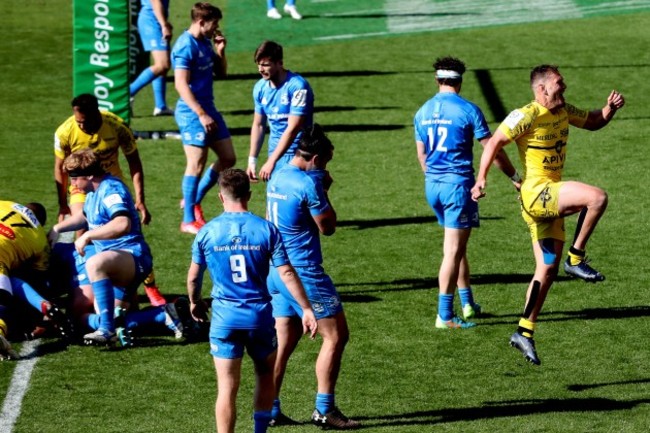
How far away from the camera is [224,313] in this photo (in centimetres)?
787

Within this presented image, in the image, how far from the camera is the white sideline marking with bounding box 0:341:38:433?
353 inches

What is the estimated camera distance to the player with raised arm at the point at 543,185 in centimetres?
976

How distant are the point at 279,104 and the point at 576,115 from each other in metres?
2.80

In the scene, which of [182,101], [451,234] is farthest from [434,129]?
[182,101]

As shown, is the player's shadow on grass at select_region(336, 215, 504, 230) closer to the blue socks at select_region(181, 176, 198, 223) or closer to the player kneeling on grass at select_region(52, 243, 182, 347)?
the blue socks at select_region(181, 176, 198, 223)

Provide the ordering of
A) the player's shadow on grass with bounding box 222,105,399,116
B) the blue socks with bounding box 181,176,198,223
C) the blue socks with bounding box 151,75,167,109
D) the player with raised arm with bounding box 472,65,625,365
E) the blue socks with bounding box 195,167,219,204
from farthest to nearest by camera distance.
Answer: the player's shadow on grass with bounding box 222,105,399,116 → the blue socks with bounding box 151,75,167,109 → the blue socks with bounding box 195,167,219,204 → the blue socks with bounding box 181,176,198,223 → the player with raised arm with bounding box 472,65,625,365

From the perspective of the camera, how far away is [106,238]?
33.3 feet

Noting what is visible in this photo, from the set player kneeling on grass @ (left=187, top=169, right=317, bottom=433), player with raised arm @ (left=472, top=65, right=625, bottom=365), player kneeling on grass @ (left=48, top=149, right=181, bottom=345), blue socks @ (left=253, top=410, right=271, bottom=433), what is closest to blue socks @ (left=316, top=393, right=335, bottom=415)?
blue socks @ (left=253, top=410, right=271, bottom=433)

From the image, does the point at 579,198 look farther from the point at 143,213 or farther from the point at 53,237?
the point at 53,237

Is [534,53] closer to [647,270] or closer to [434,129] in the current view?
[647,270]

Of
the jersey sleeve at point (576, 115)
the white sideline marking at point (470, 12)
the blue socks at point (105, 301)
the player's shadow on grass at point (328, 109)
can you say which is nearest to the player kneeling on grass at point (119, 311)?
the blue socks at point (105, 301)

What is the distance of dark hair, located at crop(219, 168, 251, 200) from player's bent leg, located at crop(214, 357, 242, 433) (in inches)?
39.4

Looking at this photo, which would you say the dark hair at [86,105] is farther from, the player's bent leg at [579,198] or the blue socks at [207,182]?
the player's bent leg at [579,198]

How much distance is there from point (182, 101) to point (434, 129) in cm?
403
